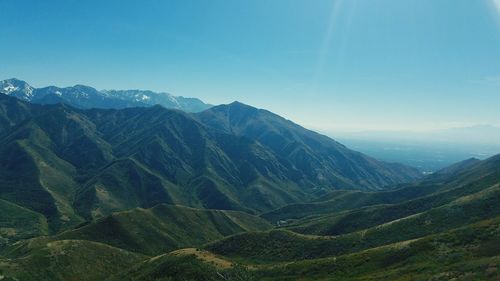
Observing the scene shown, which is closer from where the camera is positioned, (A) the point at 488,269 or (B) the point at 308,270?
(A) the point at 488,269

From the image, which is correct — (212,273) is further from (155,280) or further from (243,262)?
(243,262)

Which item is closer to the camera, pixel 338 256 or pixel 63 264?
pixel 338 256

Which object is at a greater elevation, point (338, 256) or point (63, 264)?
point (338, 256)

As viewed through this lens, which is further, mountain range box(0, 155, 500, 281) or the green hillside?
the green hillside

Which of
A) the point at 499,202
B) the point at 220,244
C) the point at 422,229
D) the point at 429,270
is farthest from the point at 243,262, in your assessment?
the point at 499,202

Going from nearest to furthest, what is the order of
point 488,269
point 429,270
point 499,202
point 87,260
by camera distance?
1. point 488,269
2. point 429,270
3. point 499,202
4. point 87,260

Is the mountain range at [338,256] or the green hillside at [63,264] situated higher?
the mountain range at [338,256]

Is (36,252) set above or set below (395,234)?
below

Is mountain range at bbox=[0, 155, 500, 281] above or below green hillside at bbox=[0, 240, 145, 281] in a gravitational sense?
above

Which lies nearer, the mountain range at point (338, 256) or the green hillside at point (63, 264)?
the mountain range at point (338, 256)

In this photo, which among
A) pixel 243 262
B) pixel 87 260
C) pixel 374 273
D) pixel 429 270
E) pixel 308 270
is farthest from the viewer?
pixel 87 260

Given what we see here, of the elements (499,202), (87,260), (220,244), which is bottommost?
(87,260)
